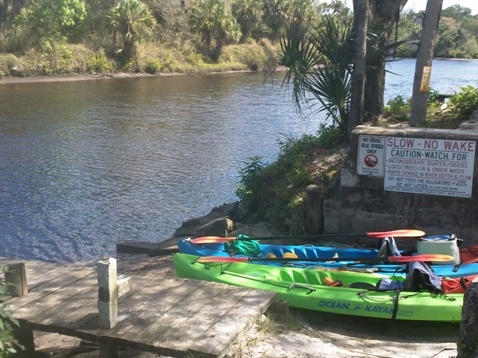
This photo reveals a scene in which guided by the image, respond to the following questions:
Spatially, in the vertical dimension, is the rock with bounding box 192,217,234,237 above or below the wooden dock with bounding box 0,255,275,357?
below

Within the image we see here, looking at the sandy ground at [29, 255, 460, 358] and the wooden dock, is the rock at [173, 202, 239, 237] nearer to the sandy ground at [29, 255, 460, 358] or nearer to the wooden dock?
the sandy ground at [29, 255, 460, 358]

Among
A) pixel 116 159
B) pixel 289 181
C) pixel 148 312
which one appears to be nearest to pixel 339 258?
pixel 289 181

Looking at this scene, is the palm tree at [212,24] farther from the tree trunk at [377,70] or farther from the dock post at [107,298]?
the dock post at [107,298]

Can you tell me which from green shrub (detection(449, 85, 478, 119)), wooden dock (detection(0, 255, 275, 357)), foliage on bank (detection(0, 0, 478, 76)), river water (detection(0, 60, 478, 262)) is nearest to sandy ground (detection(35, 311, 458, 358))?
wooden dock (detection(0, 255, 275, 357))

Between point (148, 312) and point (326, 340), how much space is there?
1597 mm

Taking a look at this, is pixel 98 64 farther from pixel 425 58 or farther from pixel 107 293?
pixel 107 293

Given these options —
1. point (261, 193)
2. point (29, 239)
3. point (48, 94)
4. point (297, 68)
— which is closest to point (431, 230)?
point (261, 193)

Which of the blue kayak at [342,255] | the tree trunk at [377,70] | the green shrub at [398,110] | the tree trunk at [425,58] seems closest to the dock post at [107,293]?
the blue kayak at [342,255]

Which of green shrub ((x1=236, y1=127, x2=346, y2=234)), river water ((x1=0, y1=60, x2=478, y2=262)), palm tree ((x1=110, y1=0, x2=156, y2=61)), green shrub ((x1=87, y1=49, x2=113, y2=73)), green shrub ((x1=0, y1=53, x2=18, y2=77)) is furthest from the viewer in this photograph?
palm tree ((x1=110, y1=0, x2=156, y2=61))

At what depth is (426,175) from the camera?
857 centimetres

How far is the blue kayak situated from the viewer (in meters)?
7.39

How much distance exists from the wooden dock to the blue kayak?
5.95 ft

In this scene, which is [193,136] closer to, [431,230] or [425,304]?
[431,230]

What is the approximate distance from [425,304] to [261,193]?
4.72 m
